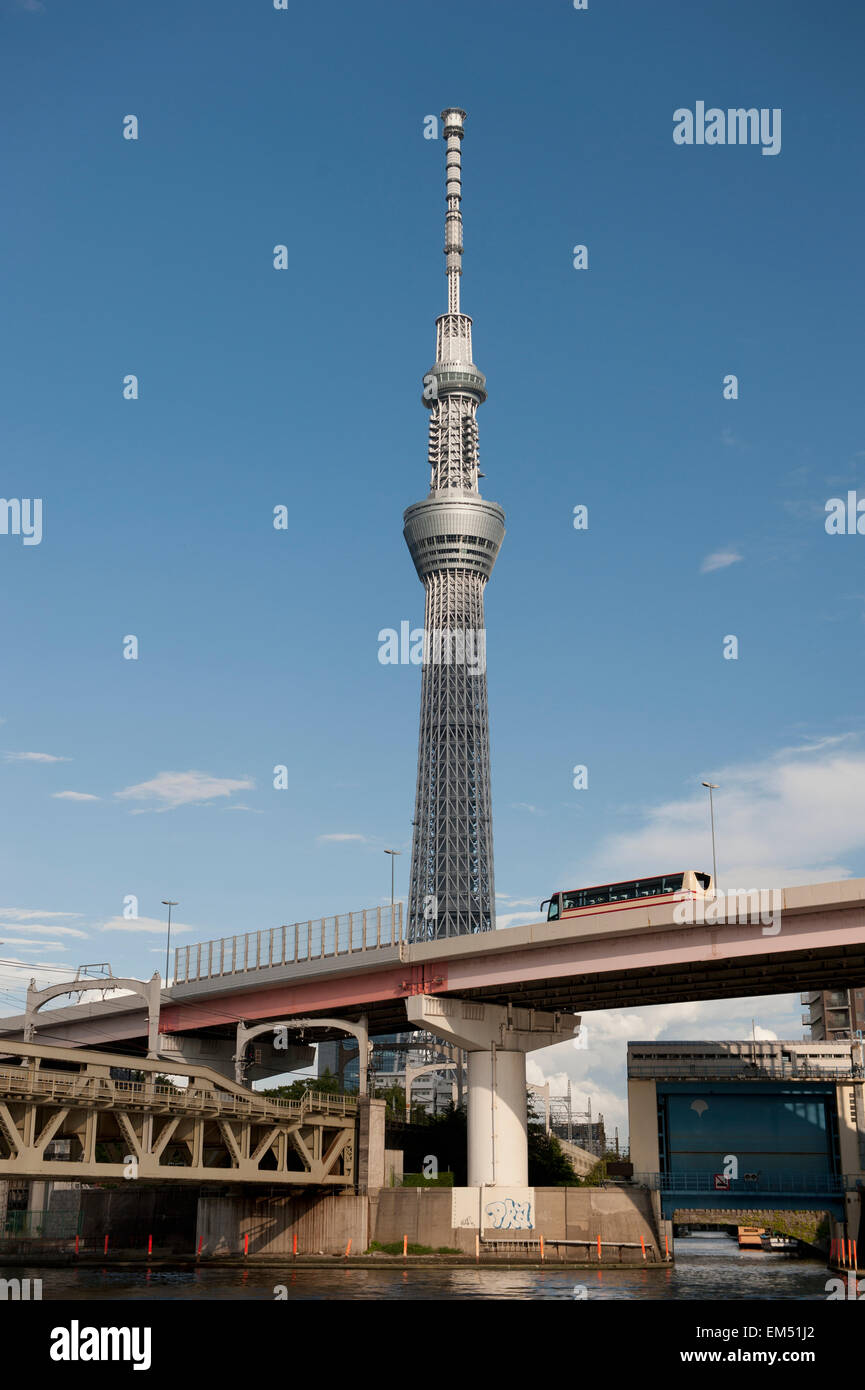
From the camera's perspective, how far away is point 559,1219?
73250 mm

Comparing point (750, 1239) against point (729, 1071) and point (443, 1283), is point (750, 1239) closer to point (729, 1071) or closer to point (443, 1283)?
point (729, 1071)

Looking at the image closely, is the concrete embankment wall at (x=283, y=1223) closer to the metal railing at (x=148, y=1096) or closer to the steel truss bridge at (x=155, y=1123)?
the steel truss bridge at (x=155, y=1123)

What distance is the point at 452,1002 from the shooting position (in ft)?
261

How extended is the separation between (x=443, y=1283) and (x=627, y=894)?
2536cm

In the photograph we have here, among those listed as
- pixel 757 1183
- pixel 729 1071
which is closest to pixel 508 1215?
pixel 757 1183

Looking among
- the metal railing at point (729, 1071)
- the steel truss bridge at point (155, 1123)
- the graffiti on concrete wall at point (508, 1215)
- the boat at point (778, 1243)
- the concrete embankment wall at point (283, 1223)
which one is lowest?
the boat at point (778, 1243)

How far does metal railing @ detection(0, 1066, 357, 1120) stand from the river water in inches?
311

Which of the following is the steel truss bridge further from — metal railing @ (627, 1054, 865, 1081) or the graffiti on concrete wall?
metal railing @ (627, 1054, 865, 1081)

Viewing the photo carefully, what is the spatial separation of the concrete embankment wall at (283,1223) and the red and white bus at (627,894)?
69.1 feet

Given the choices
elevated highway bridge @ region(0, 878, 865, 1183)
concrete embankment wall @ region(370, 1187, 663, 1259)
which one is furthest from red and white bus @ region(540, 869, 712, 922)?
concrete embankment wall @ region(370, 1187, 663, 1259)

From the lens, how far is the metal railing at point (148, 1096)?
5612cm

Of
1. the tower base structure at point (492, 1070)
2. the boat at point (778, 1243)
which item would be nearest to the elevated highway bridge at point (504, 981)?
the tower base structure at point (492, 1070)

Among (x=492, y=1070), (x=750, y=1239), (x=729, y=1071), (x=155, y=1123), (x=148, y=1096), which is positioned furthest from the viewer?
(x=750, y=1239)
